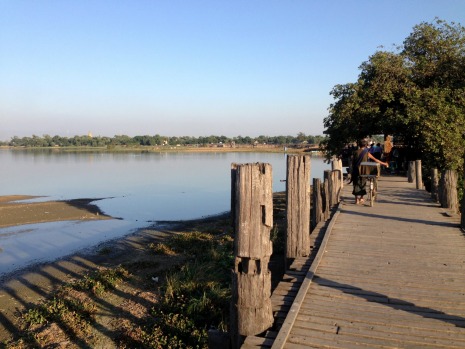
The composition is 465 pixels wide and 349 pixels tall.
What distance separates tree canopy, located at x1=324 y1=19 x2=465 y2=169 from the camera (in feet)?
54.9

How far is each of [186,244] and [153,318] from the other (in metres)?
6.10

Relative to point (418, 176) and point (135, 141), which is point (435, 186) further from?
point (135, 141)

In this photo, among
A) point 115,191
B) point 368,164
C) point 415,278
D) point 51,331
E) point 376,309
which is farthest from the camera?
point 115,191

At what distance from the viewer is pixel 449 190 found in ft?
35.4

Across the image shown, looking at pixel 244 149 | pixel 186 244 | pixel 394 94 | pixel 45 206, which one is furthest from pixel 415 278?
pixel 244 149

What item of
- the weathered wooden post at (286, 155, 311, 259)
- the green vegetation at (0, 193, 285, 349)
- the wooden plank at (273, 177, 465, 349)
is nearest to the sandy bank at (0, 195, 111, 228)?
the green vegetation at (0, 193, 285, 349)

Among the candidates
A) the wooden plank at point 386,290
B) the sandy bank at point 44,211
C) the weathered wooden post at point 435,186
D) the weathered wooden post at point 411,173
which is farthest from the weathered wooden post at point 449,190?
the sandy bank at point 44,211

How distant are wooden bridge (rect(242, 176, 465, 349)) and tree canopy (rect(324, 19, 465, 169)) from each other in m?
8.80

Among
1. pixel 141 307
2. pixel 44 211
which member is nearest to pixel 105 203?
pixel 44 211

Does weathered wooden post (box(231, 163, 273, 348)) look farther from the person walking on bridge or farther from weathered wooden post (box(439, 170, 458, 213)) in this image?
weathered wooden post (box(439, 170, 458, 213))

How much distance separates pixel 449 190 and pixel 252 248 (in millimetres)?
8376

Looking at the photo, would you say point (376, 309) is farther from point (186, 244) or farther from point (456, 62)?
point (456, 62)

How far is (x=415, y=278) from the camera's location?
18.7 ft

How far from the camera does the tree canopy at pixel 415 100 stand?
54.9 feet
